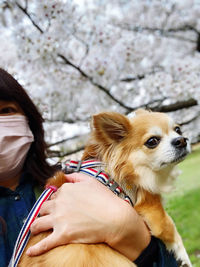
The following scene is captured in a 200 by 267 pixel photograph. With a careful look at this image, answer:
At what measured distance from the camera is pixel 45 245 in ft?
4.24

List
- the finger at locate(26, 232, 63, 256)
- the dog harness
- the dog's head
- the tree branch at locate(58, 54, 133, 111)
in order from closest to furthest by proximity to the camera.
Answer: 1. the finger at locate(26, 232, 63, 256)
2. the dog harness
3. the dog's head
4. the tree branch at locate(58, 54, 133, 111)

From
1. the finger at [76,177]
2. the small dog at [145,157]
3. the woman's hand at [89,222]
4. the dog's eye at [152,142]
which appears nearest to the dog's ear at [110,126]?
the small dog at [145,157]

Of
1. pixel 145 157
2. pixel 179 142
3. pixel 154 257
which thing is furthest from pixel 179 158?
pixel 154 257

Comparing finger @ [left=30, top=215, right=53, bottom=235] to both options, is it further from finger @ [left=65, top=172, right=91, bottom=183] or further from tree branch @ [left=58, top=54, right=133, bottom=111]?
tree branch @ [left=58, top=54, right=133, bottom=111]

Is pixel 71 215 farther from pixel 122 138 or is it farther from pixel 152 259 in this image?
pixel 122 138

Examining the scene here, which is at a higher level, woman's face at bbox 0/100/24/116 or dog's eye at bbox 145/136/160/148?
woman's face at bbox 0/100/24/116

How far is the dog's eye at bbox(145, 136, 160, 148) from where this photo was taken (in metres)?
1.72

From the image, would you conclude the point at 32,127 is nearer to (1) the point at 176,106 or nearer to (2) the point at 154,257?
(2) the point at 154,257

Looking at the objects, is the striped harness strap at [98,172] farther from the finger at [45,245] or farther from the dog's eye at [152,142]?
the finger at [45,245]

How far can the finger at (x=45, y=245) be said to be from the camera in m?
1.29

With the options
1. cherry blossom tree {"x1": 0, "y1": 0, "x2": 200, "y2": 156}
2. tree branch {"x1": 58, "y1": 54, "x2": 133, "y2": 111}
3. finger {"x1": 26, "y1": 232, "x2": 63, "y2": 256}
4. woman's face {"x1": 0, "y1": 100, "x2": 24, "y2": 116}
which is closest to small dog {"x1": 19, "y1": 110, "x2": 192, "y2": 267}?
finger {"x1": 26, "y1": 232, "x2": 63, "y2": 256}

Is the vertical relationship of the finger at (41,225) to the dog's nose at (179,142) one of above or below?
below

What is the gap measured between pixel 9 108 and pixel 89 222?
3.22 ft

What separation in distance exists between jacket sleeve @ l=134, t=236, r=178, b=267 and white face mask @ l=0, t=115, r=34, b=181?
0.97m
